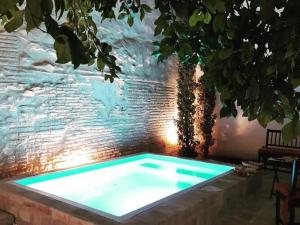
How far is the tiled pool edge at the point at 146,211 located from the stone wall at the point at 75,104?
3.11 feet

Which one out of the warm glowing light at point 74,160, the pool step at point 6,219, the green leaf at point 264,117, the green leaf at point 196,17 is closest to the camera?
the green leaf at point 264,117

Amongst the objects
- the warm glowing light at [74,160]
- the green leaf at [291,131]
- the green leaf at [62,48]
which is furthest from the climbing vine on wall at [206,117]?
the green leaf at [62,48]

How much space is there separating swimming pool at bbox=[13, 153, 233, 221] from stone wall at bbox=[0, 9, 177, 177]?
0.36 metres

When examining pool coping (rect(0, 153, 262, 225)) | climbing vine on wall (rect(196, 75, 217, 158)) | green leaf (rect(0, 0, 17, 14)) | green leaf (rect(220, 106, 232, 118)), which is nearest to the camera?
green leaf (rect(0, 0, 17, 14))

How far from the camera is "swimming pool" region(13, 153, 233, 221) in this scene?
4.17m

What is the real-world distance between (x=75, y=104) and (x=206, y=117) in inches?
128

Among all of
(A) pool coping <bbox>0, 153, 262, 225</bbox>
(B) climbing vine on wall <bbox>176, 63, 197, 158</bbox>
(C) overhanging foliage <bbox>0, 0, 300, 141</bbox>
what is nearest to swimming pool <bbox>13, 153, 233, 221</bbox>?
(A) pool coping <bbox>0, 153, 262, 225</bbox>

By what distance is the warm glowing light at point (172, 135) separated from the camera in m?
7.60

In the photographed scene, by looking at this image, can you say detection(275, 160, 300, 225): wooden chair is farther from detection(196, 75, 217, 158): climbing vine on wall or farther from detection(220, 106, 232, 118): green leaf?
detection(196, 75, 217, 158): climbing vine on wall

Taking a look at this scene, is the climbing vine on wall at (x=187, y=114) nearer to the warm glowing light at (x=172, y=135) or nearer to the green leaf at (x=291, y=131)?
the warm glowing light at (x=172, y=135)


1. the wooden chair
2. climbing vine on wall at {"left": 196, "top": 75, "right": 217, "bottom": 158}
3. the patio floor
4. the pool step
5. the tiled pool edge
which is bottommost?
the pool step

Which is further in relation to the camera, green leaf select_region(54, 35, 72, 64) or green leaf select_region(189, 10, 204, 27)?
green leaf select_region(189, 10, 204, 27)

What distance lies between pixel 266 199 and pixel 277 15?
439 cm

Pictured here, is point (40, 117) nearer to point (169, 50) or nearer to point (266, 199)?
point (266, 199)
